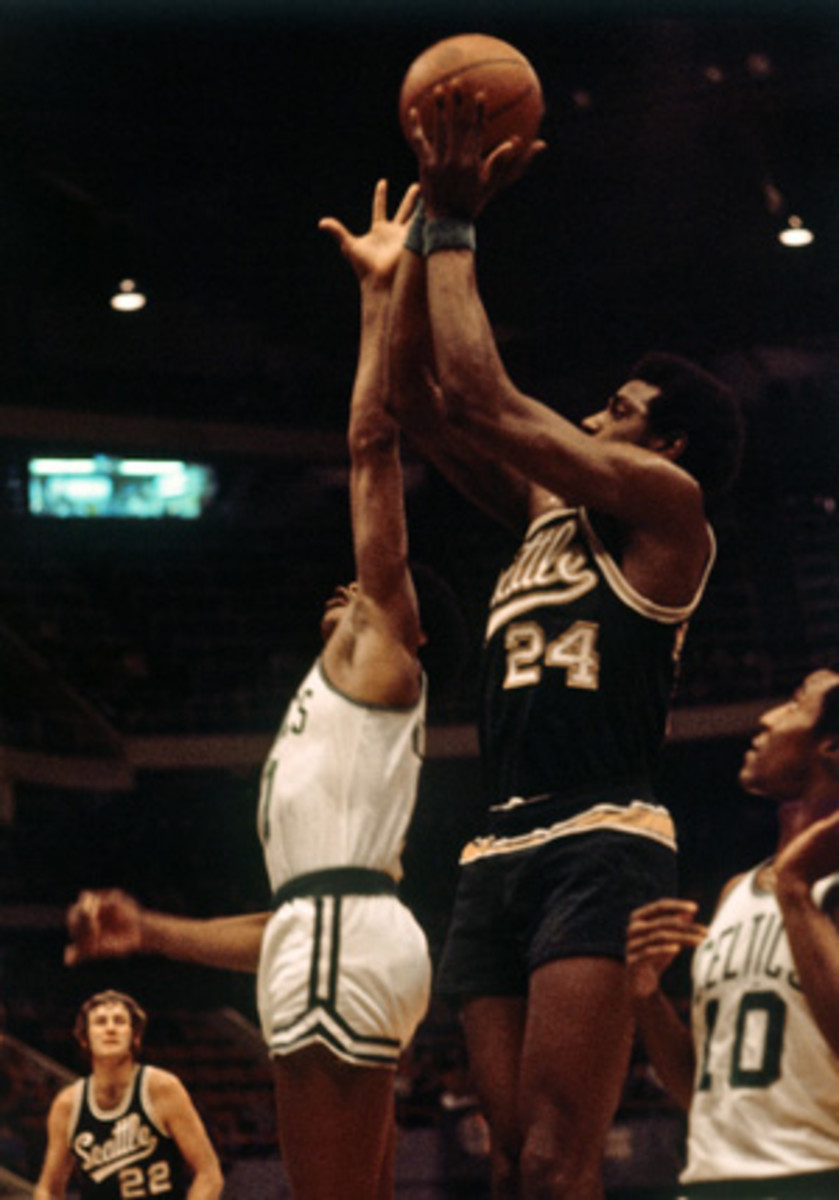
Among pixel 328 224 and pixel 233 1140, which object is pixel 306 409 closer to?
pixel 233 1140

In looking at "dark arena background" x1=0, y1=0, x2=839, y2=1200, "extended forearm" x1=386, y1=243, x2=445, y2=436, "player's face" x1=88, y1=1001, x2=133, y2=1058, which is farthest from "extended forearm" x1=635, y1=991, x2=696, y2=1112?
"dark arena background" x1=0, y1=0, x2=839, y2=1200

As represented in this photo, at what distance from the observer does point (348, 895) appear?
12.0 feet

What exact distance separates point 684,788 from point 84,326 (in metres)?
6.46

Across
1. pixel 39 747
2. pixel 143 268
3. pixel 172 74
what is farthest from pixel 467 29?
pixel 39 747

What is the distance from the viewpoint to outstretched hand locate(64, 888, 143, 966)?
3822 mm

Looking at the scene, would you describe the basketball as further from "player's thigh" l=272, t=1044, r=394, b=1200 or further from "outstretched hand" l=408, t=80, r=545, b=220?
"player's thigh" l=272, t=1044, r=394, b=1200

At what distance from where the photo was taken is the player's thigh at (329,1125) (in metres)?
3.51

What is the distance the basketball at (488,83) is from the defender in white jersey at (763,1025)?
1.56m

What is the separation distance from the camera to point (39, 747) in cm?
1508

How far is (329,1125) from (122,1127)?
457 centimetres

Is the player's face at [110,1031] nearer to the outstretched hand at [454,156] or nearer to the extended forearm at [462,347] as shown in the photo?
the extended forearm at [462,347]

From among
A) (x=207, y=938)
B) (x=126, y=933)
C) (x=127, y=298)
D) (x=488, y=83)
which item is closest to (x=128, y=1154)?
(x=207, y=938)

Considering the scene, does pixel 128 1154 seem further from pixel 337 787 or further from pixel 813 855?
pixel 813 855

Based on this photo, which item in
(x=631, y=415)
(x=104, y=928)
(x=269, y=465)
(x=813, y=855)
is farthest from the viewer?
(x=269, y=465)
